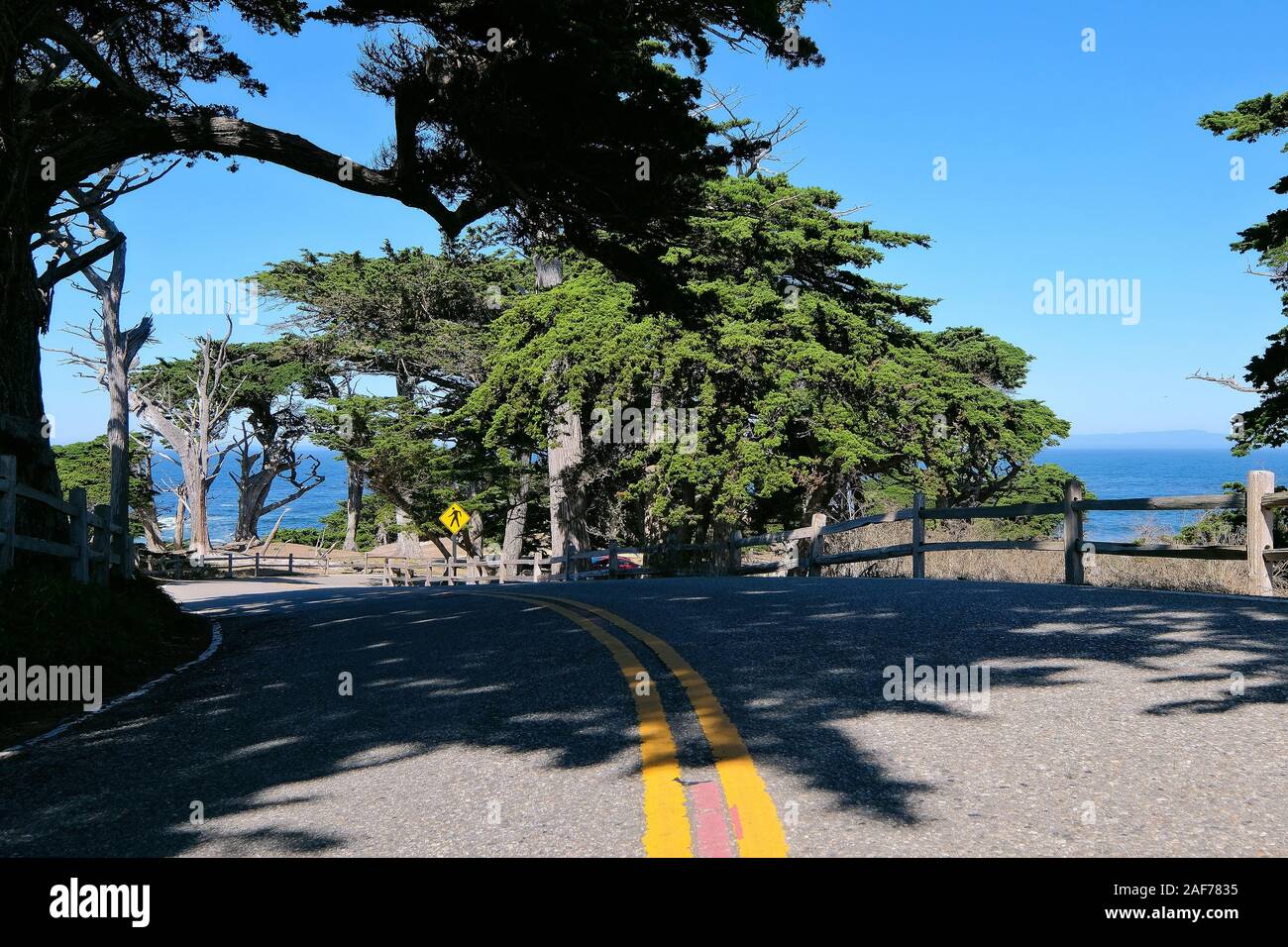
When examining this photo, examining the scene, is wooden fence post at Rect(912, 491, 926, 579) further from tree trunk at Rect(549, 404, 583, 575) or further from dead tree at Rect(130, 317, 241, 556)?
dead tree at Rect(130, 317, 241, 556)

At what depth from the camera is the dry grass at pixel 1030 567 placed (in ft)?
46.2

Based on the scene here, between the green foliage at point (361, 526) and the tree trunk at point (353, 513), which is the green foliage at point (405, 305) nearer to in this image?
the green foliage at point (361, 526)

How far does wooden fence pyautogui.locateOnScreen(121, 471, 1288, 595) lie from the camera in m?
11.9

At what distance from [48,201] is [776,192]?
25.3 meters

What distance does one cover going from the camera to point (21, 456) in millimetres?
10758

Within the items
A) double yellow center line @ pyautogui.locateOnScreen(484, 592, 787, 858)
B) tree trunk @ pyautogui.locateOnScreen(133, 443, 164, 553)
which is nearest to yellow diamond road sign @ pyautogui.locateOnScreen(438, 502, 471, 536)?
tree trunk @ pyautogui.locateOnScreen(133, 443, 164, 553)

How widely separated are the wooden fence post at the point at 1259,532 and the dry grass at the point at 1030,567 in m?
0.79

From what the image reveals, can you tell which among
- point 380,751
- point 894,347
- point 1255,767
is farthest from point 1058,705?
point 894,347

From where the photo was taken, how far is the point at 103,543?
42.3 ft

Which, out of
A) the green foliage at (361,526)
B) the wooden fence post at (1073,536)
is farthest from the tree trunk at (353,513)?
the wooden fence post at (1073,536)

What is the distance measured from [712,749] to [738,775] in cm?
45

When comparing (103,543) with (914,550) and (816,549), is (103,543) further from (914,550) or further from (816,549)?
(816,549)

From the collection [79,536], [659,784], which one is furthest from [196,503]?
[659,784]

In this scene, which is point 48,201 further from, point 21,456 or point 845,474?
point 845,474
